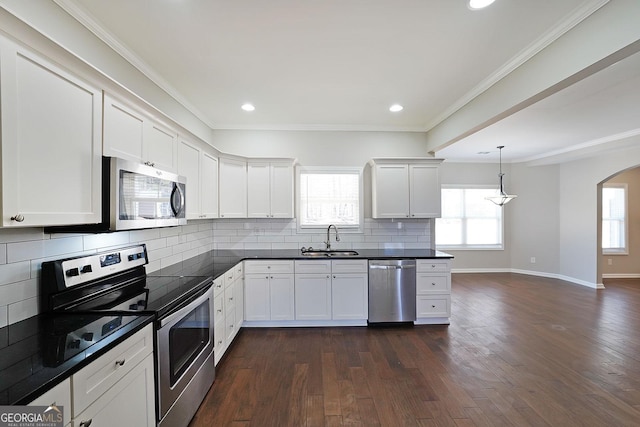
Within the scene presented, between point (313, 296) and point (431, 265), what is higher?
point (431, 265)

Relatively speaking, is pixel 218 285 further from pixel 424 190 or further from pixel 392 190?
pixel 424 190

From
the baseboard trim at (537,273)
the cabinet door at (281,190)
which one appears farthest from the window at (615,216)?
the cabinet door at (281,190)

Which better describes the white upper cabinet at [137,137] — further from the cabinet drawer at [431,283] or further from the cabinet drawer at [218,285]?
the cabinet drawer at [431,283]

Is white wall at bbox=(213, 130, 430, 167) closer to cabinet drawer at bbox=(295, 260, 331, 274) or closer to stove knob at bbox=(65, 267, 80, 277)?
cabinet drawer at bbox=(295, 260, 331, 274)

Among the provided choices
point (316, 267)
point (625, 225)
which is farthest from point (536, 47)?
point (625, 225)

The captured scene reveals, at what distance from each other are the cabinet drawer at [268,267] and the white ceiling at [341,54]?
2.01 metres

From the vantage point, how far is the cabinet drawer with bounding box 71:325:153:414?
107cm

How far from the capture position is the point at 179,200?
93.2 inches

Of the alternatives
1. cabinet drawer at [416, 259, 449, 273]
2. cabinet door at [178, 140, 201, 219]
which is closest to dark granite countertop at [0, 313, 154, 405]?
cabinet door at [178, 140, 201, 219]

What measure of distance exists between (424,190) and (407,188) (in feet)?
0.82

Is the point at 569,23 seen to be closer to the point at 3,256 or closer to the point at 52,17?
the point at 52,17

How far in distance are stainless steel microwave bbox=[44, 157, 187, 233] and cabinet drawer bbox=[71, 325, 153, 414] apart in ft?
2.20

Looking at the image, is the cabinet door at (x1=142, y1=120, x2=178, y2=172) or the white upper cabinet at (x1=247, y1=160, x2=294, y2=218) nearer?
the cabinet door at (x1=142, y1=120, x2=178, y2=172)

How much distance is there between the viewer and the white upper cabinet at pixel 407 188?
394cm
